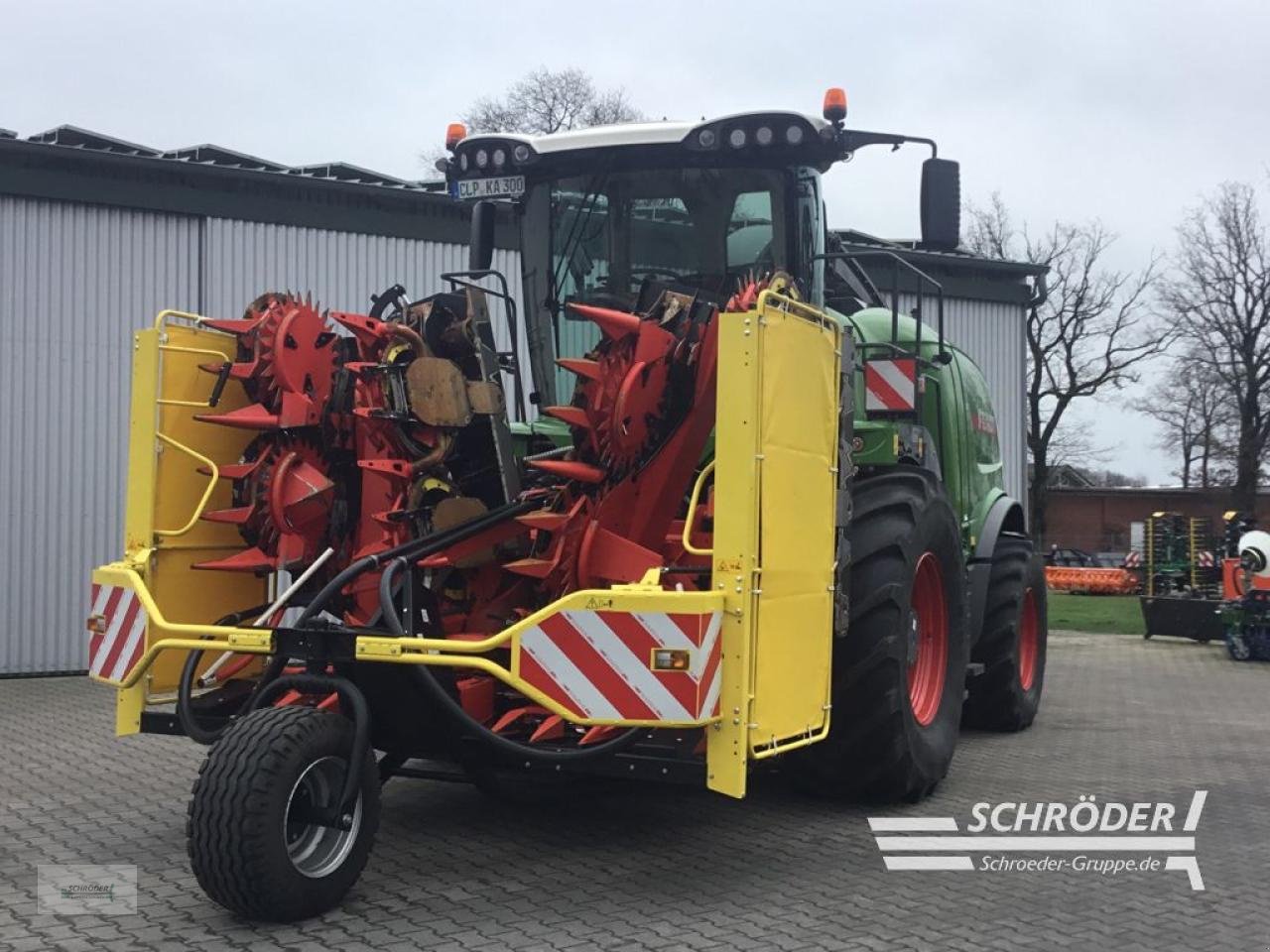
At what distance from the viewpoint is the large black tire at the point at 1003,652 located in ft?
29.0

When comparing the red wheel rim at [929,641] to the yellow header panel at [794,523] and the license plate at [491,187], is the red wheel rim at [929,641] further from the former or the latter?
the license plate at [491,187]

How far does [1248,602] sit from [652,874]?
11.8 meters

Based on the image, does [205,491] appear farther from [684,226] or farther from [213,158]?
[213,158]

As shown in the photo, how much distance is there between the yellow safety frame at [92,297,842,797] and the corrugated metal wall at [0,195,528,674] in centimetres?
Answer: 559

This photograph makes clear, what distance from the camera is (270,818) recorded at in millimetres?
4312

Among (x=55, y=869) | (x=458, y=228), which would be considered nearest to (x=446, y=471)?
(x=55, y=869)

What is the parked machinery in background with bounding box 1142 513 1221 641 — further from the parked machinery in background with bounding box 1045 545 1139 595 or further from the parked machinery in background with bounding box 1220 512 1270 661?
the parked machinery in background with bounding box 1045 545 1139 595

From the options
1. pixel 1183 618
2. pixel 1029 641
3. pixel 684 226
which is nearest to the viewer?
pixel 684 226

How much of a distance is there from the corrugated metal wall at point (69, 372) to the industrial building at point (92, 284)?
0.01 metres

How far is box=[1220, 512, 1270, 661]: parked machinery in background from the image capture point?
49.0 feet

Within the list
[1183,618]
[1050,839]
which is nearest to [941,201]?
[1050,839]

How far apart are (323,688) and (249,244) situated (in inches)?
326

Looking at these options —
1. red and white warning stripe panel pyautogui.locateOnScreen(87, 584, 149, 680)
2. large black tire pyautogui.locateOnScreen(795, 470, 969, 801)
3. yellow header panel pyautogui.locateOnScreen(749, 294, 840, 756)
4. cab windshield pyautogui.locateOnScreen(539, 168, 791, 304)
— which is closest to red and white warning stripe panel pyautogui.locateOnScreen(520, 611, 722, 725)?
yellow header panel pyautogui.locateOnScreen(749, 294, 840, 756)

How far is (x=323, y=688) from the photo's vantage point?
4.91 m
